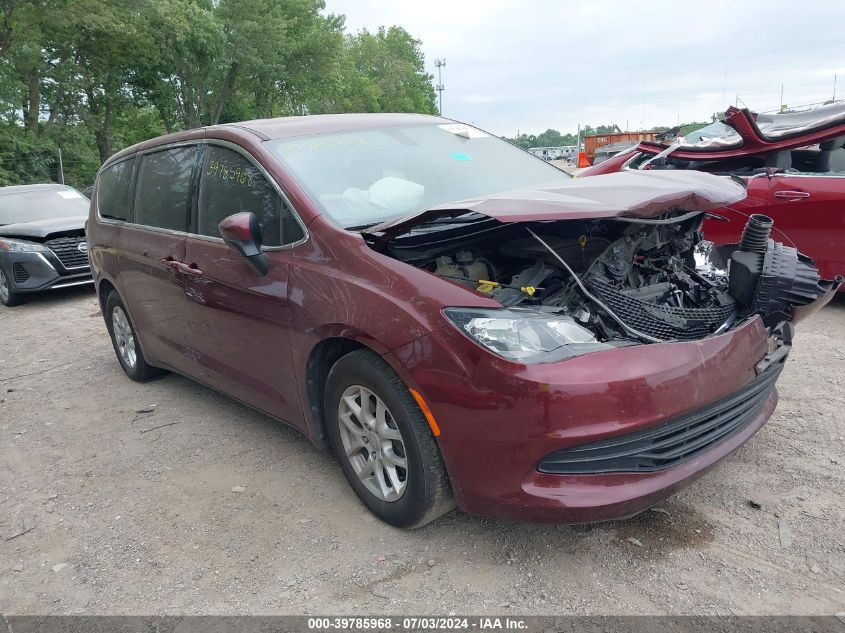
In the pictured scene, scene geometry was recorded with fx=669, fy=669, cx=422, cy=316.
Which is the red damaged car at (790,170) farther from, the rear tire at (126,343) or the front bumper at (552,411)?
the rear tire at (126,343)

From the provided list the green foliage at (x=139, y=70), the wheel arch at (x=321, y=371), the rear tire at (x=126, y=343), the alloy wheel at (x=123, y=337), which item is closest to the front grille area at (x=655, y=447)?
the wheel arch at (x=321, y=371)

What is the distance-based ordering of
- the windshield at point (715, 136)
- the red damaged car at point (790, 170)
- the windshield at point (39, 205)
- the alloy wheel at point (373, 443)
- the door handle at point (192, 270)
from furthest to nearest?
the windshield at point (39, 205) → the windshield at point (715, 136) → the red damaged car at point (790, 170) → the door handle at point (192, 270) → the alloy wheel at point (373, 443)

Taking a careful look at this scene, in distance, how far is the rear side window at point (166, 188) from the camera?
396 centimetres

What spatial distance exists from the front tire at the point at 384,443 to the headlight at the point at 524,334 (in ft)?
1.26

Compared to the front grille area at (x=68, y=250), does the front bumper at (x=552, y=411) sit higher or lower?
lower

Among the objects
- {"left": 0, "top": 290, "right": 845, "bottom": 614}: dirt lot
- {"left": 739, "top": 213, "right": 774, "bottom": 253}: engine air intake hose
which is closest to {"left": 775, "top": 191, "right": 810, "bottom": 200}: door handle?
{"left": 0, "top": 290, "right": 845, "bottom": 614}: dirt lot

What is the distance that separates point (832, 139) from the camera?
5.34 metres

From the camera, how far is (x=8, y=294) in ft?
29.6

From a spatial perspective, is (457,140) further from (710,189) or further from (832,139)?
(832,139)

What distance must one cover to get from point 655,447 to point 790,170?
439 cm

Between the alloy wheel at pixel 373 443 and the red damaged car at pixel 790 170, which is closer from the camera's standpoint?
the alloy wheel at pixel 373 443

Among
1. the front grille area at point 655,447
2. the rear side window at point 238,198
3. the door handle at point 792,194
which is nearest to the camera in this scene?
the front grille area at point 655,447

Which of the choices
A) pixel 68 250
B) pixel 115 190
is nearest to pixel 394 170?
pixel 115 190
